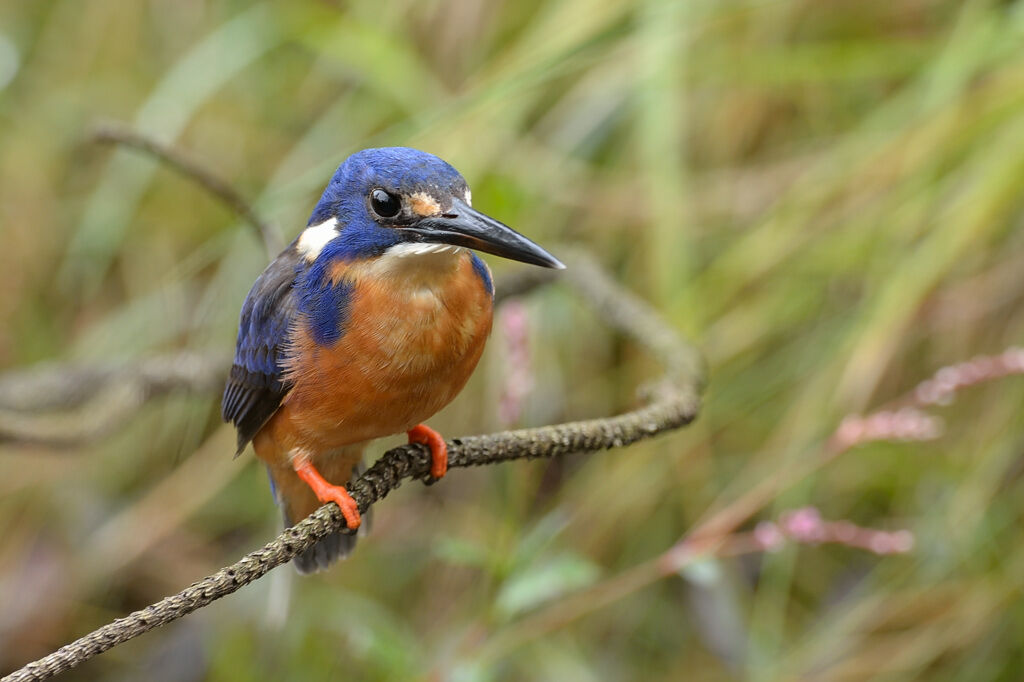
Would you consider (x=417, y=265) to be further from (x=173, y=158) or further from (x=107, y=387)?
(x=107, y=387)

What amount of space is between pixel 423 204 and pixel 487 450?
0.37 metres

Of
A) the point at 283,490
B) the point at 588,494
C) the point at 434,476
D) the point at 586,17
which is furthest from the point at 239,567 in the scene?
the point at 586,17

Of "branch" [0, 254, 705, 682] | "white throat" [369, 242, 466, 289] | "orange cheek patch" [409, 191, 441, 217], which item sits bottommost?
"branch" [0, 254, 705, 682]

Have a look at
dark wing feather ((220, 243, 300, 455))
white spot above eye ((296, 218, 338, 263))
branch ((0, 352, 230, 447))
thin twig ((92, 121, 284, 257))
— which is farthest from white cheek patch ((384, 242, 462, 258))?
branch ((0, 352, 230, 447))

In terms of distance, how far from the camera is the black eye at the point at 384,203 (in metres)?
1.61

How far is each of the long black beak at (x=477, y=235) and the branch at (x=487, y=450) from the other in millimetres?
287

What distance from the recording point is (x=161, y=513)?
347 centimetres

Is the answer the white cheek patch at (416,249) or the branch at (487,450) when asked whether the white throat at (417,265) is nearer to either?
the white cheek patch at (416,249)

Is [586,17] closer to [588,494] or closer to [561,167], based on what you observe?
[561,167]

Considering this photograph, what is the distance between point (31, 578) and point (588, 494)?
2.06m

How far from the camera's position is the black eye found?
161 centimetres

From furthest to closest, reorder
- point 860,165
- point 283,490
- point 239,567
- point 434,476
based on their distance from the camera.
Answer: point 860,165 < point 283,490 < point 434,476 < point 239,567

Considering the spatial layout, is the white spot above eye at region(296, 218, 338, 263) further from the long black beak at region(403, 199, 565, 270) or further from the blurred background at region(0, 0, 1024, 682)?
the blurred background at region(0, 0, 1024, 682)

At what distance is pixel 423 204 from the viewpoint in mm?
1569
